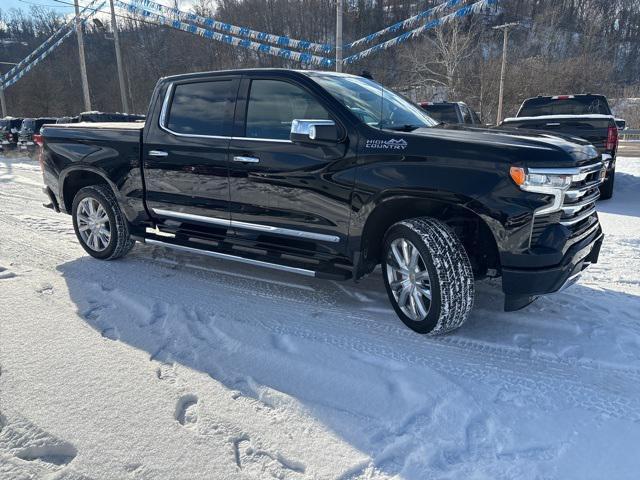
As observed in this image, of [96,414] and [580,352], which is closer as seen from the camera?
[96,414]

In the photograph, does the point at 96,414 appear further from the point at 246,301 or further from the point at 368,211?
the point at 368,211

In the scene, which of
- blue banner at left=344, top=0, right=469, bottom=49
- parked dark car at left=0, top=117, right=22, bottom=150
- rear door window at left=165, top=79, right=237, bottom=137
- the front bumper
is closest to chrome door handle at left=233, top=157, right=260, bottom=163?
rear door window at left=165, top=79, right=237, bottom=137

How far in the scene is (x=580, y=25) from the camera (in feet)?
178

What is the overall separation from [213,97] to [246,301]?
1882 millimetres

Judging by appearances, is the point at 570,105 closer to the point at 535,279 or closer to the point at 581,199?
the point at 581,199

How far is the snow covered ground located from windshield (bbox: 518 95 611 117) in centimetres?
663

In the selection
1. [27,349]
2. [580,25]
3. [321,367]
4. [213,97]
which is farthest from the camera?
[580,25]

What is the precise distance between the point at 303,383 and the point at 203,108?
281cm

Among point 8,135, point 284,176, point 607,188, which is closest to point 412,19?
point 607,188

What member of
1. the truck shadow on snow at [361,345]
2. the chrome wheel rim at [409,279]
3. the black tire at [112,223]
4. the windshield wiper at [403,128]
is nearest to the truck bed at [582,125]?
the truck shadow on snow at [361,345]

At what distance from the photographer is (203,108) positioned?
4547 millimetres

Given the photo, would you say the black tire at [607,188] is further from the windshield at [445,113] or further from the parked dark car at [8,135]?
the parked dark car at [8,135]

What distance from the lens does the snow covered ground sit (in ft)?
7.43

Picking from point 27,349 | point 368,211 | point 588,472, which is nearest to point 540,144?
point 368,211
